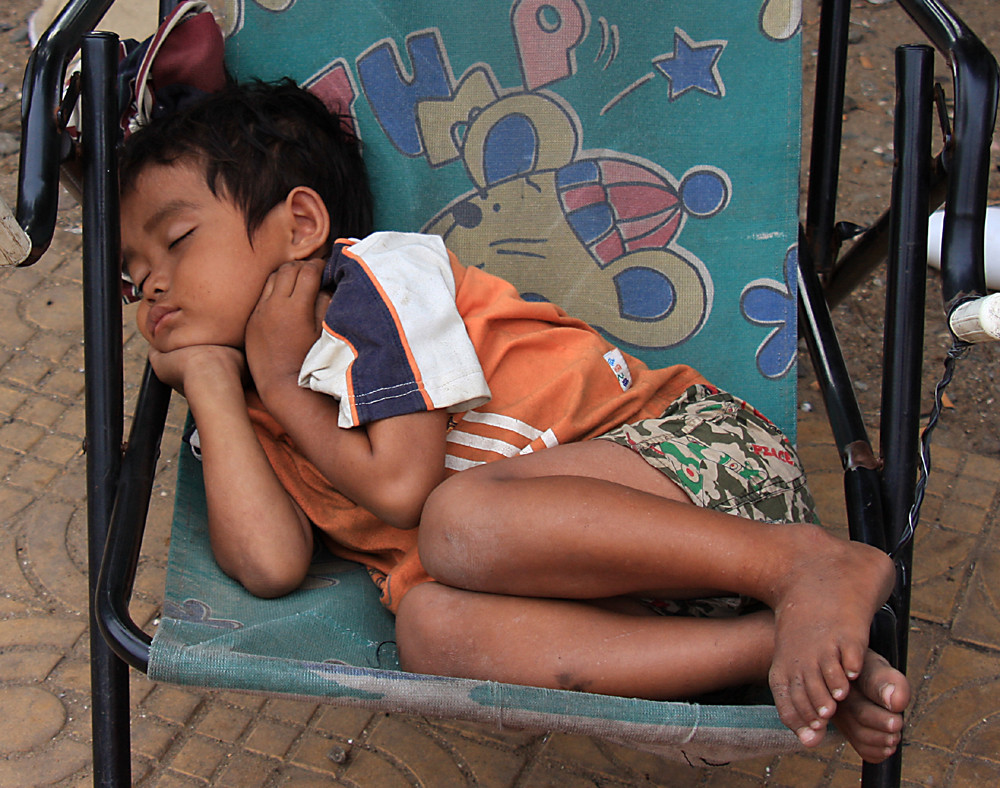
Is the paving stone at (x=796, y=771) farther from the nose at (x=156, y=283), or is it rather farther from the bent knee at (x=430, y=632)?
the nose at (x=156, y=283)

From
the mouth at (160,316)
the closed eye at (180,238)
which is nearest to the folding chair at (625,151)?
the mouth at (160,316)

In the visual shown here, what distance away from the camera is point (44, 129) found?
1535 mm

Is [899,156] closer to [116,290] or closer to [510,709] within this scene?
[510,709]

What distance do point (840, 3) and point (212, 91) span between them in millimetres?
1190

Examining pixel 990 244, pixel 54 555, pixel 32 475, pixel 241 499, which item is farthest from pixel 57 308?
pixel 990 244

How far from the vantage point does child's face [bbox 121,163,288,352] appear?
164cm

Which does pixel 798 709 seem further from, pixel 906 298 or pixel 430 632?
pixel 906 298

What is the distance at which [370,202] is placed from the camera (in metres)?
1.99

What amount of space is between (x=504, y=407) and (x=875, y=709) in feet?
2.29

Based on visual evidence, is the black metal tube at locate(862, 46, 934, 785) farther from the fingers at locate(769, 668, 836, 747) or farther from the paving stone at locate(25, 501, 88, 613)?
the paving stone at locate(25, 501, 88, 613)

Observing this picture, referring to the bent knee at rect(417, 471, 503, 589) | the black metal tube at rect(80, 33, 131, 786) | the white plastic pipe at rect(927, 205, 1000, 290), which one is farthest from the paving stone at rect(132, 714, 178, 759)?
the white plastic pipe at rect(927, 205, 1000, 290)

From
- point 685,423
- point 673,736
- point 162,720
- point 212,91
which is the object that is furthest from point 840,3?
point 162,720

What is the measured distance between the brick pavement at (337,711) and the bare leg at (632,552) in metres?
0.64

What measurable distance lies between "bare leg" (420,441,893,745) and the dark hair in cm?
65
